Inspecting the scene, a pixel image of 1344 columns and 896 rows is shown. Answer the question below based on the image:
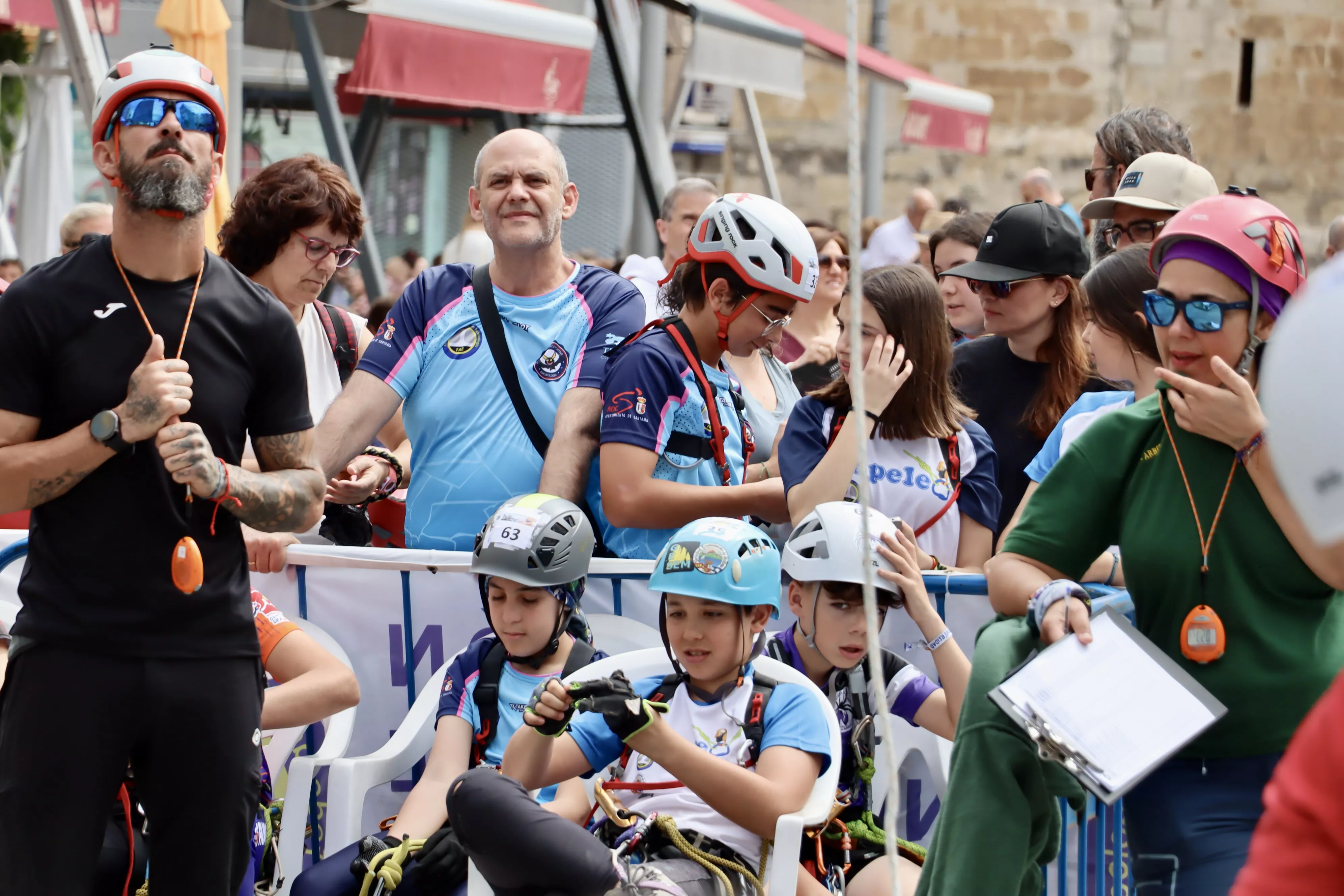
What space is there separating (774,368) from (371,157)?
430 inches

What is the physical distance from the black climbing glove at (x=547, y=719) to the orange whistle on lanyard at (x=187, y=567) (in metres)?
0.73

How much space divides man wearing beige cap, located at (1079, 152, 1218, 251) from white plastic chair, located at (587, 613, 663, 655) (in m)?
1.88

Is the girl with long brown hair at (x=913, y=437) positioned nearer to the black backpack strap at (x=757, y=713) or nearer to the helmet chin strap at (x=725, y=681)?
the helmet chin strap at (x=725, y=681)

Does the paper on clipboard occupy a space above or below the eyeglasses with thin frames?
below

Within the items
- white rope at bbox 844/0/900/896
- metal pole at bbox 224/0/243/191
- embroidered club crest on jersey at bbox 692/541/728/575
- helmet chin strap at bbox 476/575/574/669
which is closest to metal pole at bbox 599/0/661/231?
metal pole at bbox 224/0/243/191

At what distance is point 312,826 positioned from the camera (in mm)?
4340

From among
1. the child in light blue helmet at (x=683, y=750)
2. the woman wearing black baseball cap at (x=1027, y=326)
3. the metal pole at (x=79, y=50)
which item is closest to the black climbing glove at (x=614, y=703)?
the child in light blue helmet at (x=683, y=750)

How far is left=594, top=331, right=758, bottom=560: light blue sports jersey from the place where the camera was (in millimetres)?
4273

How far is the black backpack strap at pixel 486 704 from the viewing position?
394 centimetres

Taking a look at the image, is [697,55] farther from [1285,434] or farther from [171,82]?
[1285,434]

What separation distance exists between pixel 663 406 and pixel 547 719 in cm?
122

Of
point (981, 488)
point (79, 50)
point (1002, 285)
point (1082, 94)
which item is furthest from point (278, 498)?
point (1082, 94)

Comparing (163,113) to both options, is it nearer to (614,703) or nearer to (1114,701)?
(614,703)

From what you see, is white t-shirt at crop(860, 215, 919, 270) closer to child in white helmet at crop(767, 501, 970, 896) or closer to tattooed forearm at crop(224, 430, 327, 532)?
child in white helmet at crop(767, 501, 970, 896)
